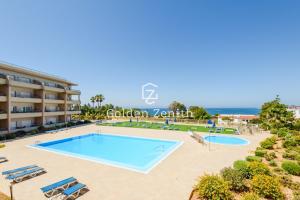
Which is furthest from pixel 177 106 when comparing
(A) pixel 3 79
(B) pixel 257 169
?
(B) pixel 257 169

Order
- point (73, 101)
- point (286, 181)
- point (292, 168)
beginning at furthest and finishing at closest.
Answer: point (73, 101) < point (292, 168) < point (286, 181)

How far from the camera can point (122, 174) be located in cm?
945

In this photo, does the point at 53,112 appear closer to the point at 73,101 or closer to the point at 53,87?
the point at 53,87

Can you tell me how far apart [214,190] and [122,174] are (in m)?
5.48

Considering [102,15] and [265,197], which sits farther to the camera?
[102,15]

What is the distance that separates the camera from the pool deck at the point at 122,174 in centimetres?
718

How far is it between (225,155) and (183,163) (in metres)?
4.55

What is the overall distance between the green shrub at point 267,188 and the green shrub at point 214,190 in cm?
141

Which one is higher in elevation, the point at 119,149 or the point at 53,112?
the point at 53,112

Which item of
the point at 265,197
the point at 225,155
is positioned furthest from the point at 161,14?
the point at 265,197

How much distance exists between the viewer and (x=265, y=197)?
6.54 meters

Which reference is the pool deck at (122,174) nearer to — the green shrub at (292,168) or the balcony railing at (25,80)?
the green shrub at (292,168)

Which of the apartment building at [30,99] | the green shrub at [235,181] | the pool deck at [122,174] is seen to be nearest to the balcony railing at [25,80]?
the apartment building at [30,99]

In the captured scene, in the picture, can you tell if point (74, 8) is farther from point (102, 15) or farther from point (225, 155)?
point (225, 155)
